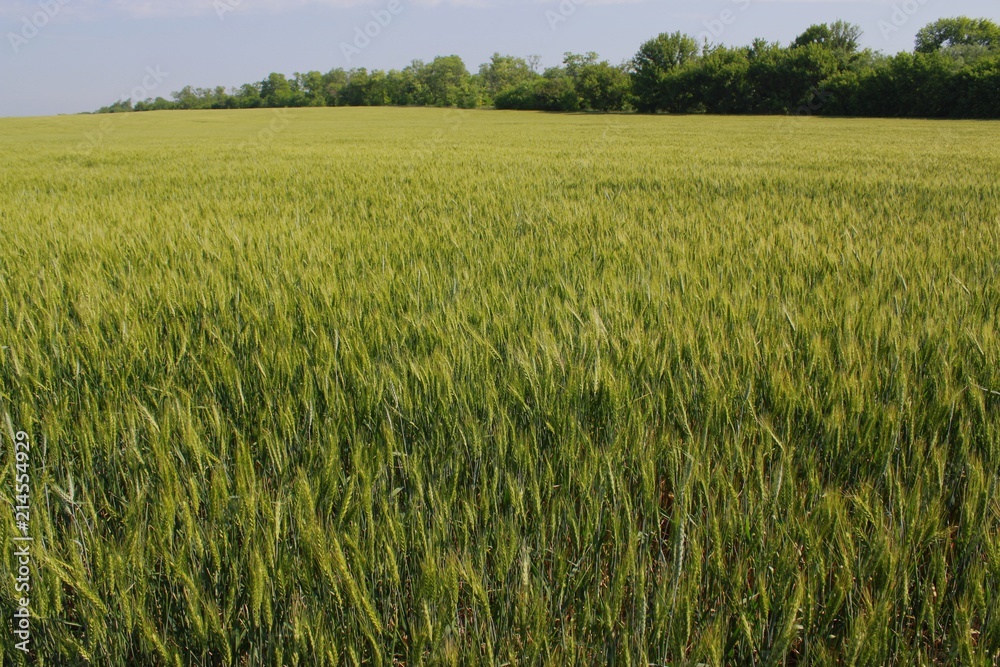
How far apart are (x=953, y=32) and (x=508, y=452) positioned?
9089 centimetres

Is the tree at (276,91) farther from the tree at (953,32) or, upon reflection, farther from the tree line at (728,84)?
the tree at (953,32)

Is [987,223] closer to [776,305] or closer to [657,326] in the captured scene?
[776,305]

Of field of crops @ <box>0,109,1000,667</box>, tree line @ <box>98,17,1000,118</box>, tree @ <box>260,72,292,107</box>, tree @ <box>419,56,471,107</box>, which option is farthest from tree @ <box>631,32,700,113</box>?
field of crops @ <box>0,109,1000,667</box>

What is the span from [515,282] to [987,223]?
9.78 ft

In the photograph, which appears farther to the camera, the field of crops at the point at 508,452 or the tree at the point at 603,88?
the tree at the point at 603,88

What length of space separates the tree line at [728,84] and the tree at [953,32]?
12 centimetres

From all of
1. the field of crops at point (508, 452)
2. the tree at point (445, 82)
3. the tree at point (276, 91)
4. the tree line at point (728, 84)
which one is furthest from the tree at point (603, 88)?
the field of crops at point (508, 452)

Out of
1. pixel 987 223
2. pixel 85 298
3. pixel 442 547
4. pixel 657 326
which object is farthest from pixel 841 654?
pixel 987 223

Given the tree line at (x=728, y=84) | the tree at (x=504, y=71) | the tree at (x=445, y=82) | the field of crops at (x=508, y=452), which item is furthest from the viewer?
the tree at (x=504, y=71)

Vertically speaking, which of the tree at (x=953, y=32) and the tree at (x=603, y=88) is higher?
the tree at (x=953, y=32)

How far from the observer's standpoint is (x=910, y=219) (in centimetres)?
368

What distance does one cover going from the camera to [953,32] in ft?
223

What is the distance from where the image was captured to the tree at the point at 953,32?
6372cm

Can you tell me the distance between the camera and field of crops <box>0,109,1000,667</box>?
32.2 inches
